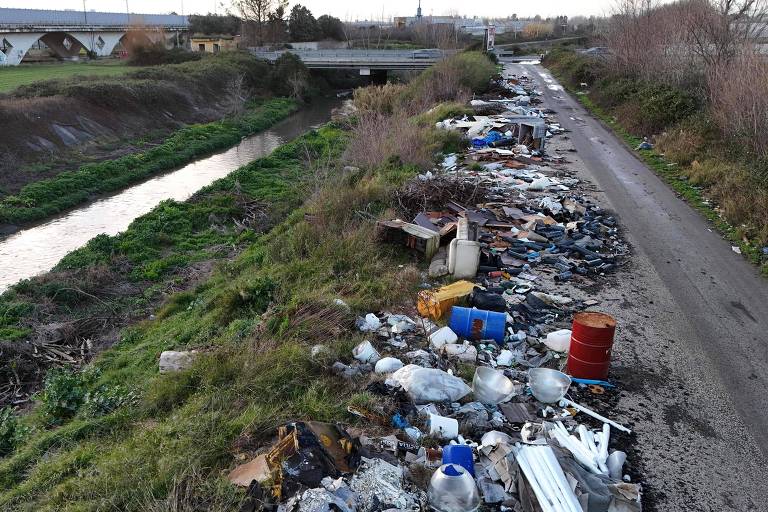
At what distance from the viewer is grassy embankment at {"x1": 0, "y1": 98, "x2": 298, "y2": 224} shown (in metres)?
17.0

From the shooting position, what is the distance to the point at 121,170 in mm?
21328

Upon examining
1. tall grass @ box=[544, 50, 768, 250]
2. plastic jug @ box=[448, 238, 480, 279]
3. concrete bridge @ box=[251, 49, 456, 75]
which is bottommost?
plastic jug @ box=[448, 238, 480, 279]

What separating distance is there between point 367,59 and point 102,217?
103 ft

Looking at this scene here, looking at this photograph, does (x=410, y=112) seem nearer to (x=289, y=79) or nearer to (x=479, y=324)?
(x=479, y=324)

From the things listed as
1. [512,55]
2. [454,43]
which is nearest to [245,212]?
[454,43]

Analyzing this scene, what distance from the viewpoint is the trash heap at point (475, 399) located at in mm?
4594

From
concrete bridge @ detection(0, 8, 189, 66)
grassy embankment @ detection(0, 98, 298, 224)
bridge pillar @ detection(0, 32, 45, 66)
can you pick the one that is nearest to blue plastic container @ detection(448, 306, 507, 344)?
grassy embankment @ detection(0, 98, 298, 224)

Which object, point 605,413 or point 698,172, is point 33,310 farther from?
point 698,172

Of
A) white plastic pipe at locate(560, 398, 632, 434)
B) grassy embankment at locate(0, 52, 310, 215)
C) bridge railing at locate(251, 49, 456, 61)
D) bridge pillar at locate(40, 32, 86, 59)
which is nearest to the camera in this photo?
white plastic pipe at locate(560, 398, 632, 434)

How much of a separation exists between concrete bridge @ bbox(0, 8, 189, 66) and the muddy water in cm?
3036

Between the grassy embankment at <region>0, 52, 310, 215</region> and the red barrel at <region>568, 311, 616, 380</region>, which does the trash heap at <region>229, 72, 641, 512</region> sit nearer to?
the red barrel at <region>568, 311, 616, 380</region>

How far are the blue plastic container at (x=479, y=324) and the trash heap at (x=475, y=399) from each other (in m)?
0.01

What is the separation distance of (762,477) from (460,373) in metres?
2.87

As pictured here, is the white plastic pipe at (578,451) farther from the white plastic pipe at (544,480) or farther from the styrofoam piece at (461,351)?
the styrofoam piece at (461,351)
